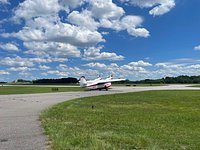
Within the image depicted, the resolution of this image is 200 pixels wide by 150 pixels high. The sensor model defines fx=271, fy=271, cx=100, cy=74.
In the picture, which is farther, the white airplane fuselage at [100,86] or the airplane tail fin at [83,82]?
the airplane tail fin at [83,82]

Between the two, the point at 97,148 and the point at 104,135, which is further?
the point at 104,135

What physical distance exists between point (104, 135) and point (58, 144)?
1.85 metres

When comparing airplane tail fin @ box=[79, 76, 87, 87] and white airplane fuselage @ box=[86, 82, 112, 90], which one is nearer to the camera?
white airplane fuselage @ box=[86, 82, 112, 90]

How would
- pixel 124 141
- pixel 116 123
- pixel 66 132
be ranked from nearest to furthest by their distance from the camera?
pixel 124 141 → pixel 66 132 → pixel 116 123

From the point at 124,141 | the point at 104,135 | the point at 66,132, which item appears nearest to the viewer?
the point at 124,141

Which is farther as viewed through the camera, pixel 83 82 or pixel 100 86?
pixel 83 82

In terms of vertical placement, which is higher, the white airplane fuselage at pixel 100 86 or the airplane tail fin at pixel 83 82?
the airplane tail fin at pixel 83 82

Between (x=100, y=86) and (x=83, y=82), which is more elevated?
(x=83, y=82)

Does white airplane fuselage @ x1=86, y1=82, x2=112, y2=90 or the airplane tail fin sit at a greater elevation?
the airplane tail fin

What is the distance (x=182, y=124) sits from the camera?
1126 centimetres

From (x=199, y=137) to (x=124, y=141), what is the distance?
8.52 feet

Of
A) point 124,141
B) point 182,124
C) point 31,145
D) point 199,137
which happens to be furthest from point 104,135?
point 182,124

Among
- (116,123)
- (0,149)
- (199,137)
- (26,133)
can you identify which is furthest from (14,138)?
(199,137)

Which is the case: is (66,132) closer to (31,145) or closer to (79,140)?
(79,140)
